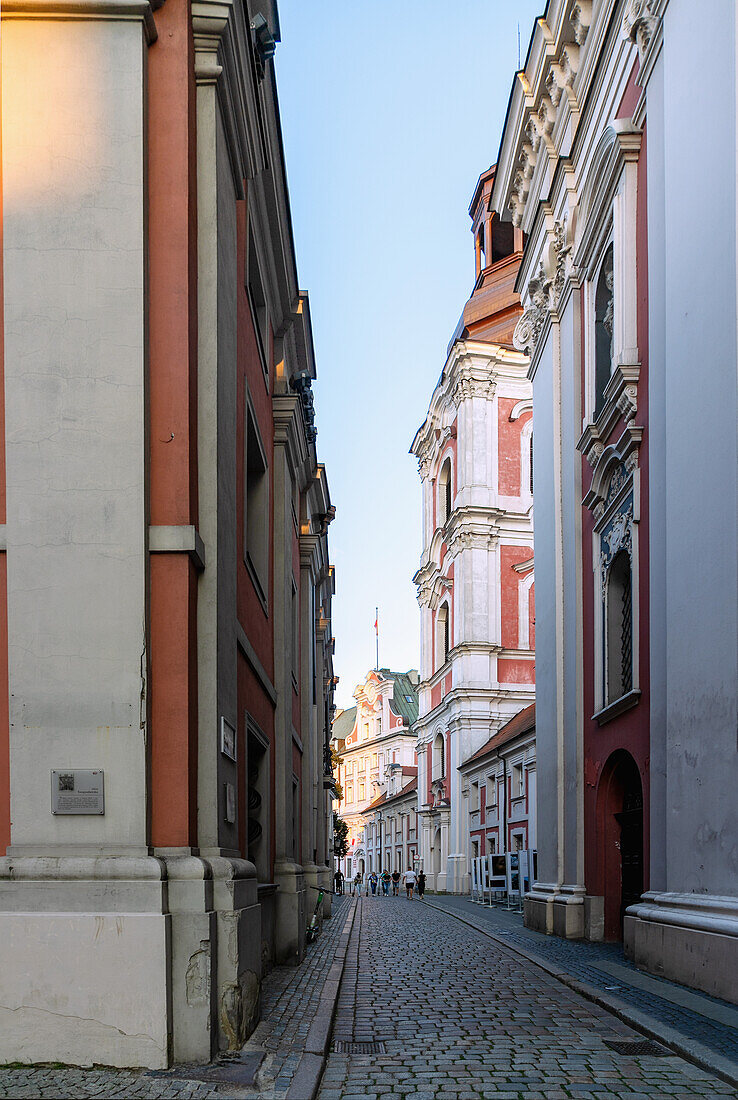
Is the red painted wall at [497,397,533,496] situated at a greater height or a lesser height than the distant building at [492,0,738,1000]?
greater

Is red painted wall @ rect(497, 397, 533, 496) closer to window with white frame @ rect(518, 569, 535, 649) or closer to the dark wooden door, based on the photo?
window with white frame @ rect(518, 569, 535, 649)

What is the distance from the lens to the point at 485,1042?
26.2 ft

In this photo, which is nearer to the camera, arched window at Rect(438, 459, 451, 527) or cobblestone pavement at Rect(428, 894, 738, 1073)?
cobblestone pavement at Rect(428, 894, 738, 1073)

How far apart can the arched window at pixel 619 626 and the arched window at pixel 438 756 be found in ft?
118

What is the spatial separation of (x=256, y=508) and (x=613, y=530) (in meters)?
4.89

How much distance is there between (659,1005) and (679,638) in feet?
11.3

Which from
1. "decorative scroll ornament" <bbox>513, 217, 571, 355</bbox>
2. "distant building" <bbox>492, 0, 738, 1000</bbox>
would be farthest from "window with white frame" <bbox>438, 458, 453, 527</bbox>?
"decorative scroll ornament" <bbox>513, 217, 571, 355</bbox>

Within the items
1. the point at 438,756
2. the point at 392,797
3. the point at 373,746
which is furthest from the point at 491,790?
the point at 373,746

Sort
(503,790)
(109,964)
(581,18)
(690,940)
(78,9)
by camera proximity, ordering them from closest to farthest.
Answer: (109,964)
(78,9)
(690,940)
(581,18)
(503,790)

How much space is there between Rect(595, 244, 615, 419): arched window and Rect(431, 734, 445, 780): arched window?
3575 cm

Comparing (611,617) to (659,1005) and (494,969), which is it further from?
(659,1005)

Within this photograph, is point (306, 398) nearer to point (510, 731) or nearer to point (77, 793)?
point (77, 793)

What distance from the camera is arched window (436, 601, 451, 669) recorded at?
51.1m

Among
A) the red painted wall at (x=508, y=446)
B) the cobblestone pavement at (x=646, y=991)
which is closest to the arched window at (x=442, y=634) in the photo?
the red painted wall at (x=508, y=446)
